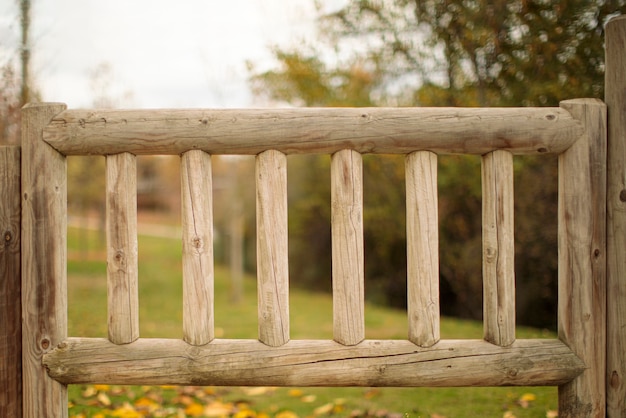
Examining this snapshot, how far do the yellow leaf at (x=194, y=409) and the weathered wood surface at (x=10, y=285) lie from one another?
0.95 metres

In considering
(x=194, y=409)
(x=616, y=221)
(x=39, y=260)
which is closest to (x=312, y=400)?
(x=194, y=409)

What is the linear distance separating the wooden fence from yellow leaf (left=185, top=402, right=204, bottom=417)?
839 mm

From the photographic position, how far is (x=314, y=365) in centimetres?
213

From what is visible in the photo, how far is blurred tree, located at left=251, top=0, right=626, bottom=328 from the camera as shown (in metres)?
3.26

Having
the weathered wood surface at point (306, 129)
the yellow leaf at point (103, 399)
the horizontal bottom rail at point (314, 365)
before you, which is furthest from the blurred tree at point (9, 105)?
the horizontal bottom rail at point (314, 365)

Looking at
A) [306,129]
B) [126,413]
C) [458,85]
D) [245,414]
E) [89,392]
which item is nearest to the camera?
[306,129]

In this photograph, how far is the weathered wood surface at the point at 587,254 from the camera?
2129mm

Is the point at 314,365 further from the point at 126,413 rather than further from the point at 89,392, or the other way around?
the point at 89,392

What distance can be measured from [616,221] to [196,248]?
1828mm

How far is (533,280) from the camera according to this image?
5.27 m

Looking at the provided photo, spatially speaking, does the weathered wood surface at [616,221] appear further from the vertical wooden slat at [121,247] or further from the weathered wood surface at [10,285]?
the weathered wood surface at [10,285]

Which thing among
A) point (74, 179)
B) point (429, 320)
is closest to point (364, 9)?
point (429, 320)

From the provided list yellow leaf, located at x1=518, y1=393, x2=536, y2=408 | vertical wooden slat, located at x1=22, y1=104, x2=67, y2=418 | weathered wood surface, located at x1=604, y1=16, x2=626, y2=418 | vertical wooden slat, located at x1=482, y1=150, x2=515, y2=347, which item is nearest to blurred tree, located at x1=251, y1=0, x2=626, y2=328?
weathered wood surface, located at x1=604, y1=16, x2=626, y2=418

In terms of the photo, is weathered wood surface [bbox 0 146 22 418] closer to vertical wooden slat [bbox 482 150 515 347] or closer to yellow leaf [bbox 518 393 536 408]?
vertical wooden slat [bbox 482 150 515 347]
